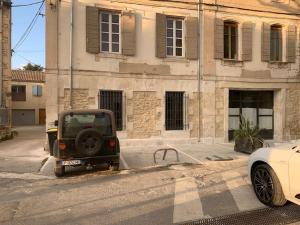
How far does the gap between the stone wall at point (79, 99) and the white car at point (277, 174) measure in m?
8.54

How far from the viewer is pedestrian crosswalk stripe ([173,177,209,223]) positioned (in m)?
5.08

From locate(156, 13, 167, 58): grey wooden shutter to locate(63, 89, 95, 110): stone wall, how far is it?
134 inches

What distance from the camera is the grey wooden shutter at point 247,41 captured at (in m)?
15.2

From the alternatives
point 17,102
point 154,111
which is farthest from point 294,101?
point 17,102

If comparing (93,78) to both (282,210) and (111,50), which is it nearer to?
(111,50)

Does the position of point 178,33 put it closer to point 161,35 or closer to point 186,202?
point 161,35

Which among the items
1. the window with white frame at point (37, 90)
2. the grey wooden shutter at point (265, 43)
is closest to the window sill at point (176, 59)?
the grey wooden shutter at point (265, 43)

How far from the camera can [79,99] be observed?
1311 cm

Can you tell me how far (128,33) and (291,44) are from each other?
8.16m

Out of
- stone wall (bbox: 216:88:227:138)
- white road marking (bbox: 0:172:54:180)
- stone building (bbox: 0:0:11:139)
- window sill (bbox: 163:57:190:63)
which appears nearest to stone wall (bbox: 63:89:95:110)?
window sill (bbox: 163:57:190:63)

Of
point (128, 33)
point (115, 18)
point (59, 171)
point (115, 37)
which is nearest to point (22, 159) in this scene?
point (59, 171)

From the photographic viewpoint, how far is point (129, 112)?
45.1 feet

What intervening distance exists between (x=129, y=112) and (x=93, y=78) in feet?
6.60

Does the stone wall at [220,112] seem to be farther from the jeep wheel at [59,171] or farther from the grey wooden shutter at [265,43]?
the jeep wheel at [59,171]
